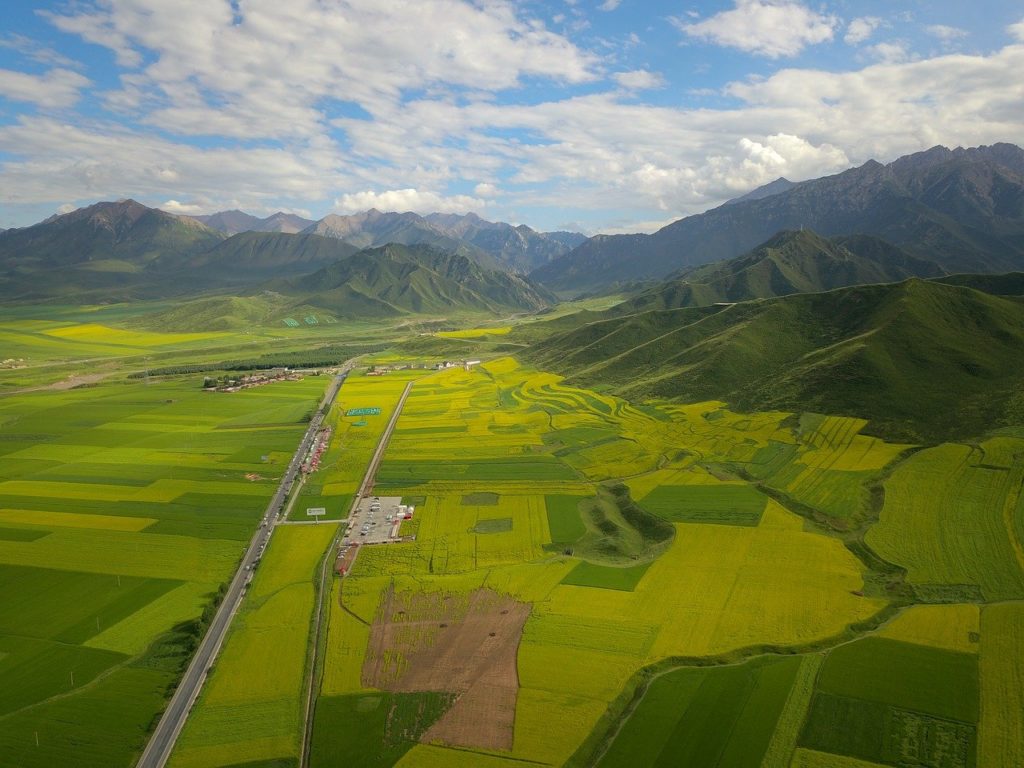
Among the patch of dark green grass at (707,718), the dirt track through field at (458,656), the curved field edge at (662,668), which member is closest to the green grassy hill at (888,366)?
the curved field edge at (662,668)

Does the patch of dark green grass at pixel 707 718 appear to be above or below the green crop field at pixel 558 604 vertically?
below

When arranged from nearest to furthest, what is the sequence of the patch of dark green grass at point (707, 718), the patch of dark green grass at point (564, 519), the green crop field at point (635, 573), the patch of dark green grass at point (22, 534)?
the patch of dark green grass at point (707, 718)
the green crop field at point (635, 573)
the patch of dark green grass at point (22, 534)
the patch of dark green grass at point (564, 519)

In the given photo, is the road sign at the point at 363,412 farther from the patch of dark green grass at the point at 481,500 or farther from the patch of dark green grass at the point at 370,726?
the patch of dark green grass at the point at 370,726

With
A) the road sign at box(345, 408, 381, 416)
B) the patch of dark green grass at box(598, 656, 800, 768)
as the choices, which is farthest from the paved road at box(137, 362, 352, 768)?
the road sign at box(345, 408, 381, 416)

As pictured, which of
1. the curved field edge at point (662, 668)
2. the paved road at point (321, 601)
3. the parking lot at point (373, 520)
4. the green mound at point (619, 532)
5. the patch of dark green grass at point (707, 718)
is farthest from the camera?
the parking lot at point (373, 520)

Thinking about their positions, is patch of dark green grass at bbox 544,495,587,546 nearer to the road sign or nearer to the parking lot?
the parking lot

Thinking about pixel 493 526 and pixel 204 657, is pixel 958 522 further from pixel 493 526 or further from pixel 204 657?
pixel 204 657

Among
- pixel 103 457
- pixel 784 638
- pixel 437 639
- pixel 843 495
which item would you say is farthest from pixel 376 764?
pixel 103 457
